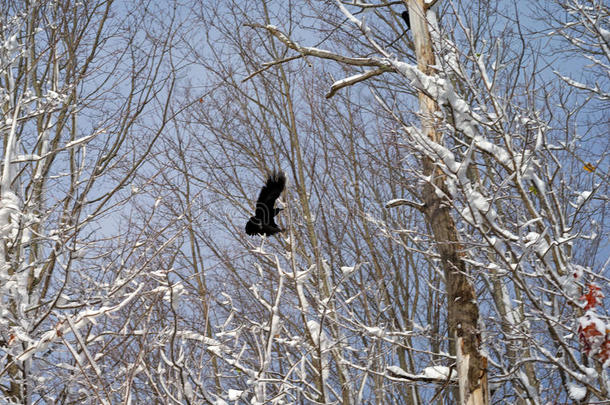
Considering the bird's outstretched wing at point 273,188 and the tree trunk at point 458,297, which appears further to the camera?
the bird's outstretched wing at point 273,188

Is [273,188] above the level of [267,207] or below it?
above

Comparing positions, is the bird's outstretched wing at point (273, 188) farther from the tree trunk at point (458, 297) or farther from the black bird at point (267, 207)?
the tree trunk at point (458, 297)

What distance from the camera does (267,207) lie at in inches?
209

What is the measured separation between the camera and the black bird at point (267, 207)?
5.02 m

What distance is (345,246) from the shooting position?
29.4 feet

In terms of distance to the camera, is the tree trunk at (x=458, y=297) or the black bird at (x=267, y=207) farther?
the black bird at (x=267, y=207)

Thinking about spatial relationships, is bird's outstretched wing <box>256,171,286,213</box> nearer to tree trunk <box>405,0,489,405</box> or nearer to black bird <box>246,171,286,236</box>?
black bird <box>246,171,286,236</box>

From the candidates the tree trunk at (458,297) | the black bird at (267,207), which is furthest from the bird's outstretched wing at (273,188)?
the tree trunk at (458,297)

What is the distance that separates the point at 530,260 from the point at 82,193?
3.59 m

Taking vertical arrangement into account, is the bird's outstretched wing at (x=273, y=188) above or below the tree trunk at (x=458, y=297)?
above

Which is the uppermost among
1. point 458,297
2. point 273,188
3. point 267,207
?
point 273,188

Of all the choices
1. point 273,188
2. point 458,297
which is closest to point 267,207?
point 273,188

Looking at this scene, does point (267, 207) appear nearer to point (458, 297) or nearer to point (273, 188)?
point (273, 188)

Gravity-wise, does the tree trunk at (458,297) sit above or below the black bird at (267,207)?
below
